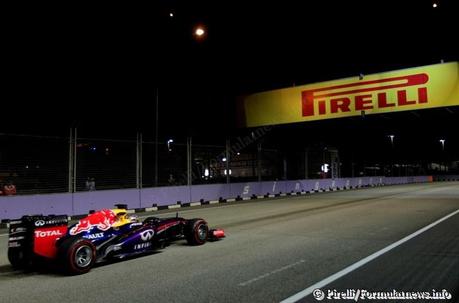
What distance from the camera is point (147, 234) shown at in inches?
336

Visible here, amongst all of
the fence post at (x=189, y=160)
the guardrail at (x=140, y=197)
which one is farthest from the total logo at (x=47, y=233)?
the fence post at (x=189, y=160)

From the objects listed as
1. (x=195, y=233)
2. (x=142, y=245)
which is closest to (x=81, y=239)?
(x=142, y=245)

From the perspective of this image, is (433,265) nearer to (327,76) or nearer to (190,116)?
(327,76)

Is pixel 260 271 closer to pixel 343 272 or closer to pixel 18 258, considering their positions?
pixel 343 272

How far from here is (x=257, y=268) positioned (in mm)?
7125

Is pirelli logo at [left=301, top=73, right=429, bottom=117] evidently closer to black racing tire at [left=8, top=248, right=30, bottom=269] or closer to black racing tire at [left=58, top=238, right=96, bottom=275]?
black racing tire at [left=58, top=238, right=96, bottom=275]

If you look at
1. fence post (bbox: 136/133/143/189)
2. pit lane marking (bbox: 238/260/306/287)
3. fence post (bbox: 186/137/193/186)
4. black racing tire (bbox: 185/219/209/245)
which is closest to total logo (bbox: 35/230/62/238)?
black racing tire (bbox: 185/219/209/245)

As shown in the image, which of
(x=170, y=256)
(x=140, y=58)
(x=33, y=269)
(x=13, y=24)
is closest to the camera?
(x=33, y=269)

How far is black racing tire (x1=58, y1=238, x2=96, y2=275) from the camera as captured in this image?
699 centimetres

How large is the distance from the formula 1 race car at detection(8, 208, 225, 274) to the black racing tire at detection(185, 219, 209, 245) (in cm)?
63

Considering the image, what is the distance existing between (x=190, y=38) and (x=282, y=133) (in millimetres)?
18709

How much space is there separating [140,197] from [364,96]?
12493 mm

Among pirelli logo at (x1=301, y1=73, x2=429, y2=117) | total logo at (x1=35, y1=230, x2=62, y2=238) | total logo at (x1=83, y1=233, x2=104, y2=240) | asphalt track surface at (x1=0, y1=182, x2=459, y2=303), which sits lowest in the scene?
asphalt track surface at (x1=0, y1=182, x2=459, y2=303)

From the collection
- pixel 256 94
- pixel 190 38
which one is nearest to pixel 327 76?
pixel 256 94
